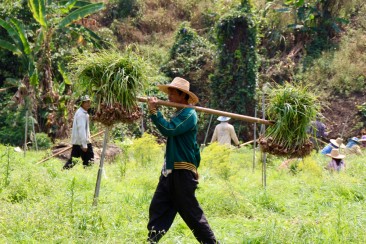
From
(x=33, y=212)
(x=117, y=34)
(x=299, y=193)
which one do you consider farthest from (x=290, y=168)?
(x=117, y=34)

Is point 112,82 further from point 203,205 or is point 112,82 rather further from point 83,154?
point 83,154

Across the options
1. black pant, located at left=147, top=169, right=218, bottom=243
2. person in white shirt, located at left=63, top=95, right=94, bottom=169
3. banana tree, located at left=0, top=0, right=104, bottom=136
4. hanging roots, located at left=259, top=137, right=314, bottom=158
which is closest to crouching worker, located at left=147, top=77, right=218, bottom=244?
black pant, located at left=147, top=169, right=218, bottom=243

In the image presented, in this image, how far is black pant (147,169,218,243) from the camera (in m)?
4.60

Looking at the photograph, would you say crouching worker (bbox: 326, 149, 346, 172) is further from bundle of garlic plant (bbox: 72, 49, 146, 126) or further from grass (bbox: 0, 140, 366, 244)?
bundle of garlic plant (bbox: 72, 49, 146, 126)

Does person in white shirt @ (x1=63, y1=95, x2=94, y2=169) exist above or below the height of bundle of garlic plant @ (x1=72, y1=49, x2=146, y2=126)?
below

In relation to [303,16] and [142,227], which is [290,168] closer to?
[142,227]

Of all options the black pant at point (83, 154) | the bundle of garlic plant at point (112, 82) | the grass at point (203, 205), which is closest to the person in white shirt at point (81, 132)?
the black pant at point (83, 154)

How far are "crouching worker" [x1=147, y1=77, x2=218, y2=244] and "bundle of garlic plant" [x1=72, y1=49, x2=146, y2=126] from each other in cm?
37

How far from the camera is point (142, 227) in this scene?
5.22 m

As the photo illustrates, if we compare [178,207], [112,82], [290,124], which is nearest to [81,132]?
[112,82]

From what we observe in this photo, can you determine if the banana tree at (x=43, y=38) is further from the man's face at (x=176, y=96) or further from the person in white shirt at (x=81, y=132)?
the man's face at (x=176, y=96)

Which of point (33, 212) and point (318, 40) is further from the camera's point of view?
point (318, 40)

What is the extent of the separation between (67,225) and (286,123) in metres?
2.43

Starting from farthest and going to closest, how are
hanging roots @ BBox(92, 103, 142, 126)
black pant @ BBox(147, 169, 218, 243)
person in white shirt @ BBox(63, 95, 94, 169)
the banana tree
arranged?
the banana tree → person in white shirt @ BBox(63, 95, 94, 169) → hanging roots @ BBox(92, 103, 142, 126) → black pant @ BBox(147, 169, 218, 243)
